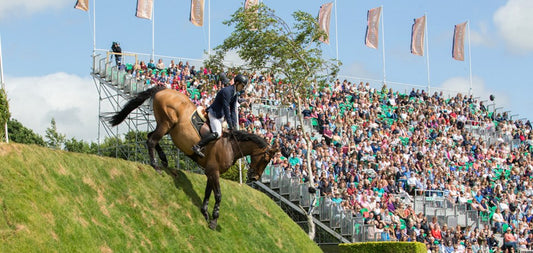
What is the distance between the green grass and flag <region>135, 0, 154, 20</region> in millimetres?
21972

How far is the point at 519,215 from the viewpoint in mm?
36844

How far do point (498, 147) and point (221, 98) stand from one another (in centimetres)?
3171

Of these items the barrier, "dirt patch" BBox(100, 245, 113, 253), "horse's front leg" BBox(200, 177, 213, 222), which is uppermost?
"horse's front leg" BBox(200, 177, 213, 222)

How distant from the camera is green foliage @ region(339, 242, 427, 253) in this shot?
28062 millimetres

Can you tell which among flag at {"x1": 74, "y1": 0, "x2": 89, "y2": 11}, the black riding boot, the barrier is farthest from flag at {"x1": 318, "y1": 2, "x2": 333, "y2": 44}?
the black riding boot

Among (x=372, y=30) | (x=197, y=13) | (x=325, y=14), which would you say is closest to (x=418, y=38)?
(x=372, y=30)

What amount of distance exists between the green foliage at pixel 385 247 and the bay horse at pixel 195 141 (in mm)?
11884

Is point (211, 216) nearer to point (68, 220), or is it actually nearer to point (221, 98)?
point (221, 98)

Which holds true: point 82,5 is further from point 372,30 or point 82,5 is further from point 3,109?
point 3,109

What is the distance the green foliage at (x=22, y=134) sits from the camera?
52.6 m

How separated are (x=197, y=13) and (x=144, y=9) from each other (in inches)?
125

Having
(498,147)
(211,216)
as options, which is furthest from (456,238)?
(211,216)

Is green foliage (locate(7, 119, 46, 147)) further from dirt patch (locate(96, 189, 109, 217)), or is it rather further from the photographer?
dirt patch (locate(96, 189, 109, 217))

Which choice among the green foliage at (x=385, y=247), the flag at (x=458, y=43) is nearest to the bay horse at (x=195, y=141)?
the green foliage at (x=385, y=247)
